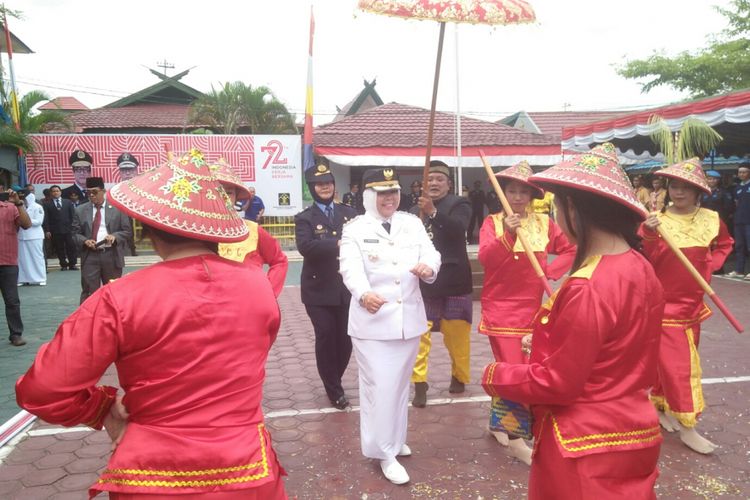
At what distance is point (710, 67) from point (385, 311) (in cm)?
2501

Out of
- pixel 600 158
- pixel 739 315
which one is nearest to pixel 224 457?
pixel 600 158

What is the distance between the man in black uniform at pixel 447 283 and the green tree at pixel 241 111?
16.0 m

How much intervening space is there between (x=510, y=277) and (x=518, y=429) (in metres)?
1.98

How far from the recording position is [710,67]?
2341cm

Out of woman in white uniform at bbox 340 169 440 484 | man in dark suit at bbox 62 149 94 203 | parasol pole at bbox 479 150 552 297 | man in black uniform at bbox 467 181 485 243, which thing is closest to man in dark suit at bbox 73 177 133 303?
woman in white uniform at bbox 340 169 440 484

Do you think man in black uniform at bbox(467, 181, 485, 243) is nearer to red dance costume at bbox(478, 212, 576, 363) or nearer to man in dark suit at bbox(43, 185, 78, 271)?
man in dark suit at bbox(43, 185, 78, 271)

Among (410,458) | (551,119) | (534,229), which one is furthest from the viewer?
(551,119)

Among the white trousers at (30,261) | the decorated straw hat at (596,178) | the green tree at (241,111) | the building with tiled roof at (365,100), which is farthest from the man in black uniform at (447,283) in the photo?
the building with tiled roof at (365,100)

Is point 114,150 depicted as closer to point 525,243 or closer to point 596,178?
point 525,243

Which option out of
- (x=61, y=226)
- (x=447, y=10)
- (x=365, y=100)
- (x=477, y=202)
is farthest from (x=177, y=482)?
(x=365, y=100)

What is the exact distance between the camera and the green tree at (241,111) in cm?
1953

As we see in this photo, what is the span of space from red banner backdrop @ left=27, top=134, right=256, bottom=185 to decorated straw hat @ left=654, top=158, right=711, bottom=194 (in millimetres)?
13685

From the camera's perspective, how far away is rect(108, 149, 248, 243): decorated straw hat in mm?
1761

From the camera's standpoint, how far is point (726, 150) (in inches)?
581
